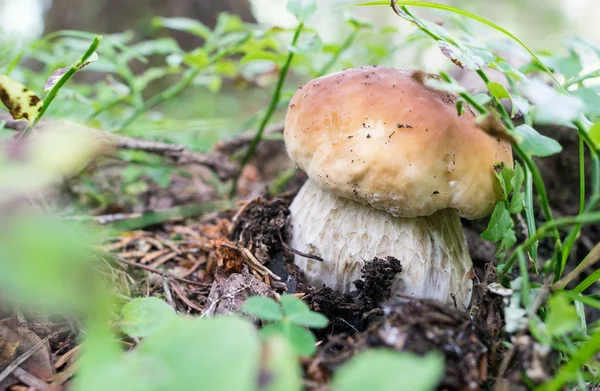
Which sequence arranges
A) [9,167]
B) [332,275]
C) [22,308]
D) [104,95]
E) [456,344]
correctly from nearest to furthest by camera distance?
1. [9,167]
2. [456,344]
3. [22,308]
4. [332,275]
5. [104,95]

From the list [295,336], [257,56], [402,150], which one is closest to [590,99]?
[402,150]

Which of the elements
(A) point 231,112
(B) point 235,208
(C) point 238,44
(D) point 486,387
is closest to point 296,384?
(D) point 486,387

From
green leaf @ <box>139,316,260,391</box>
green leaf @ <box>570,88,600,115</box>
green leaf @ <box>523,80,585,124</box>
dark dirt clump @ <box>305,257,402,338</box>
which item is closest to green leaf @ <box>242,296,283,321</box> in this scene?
green leaf @ <box>139,316,260,391</box>

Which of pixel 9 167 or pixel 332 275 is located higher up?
pixel 9 167

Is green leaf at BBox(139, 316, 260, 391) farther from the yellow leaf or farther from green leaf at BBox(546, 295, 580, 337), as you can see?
the yellow leaf

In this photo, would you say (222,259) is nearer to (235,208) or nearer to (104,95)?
(235,208)

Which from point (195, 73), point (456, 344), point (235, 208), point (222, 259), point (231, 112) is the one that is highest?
point (195, 73)

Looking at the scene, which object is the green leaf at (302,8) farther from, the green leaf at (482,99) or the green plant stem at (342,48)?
the green leaf at (482,99)

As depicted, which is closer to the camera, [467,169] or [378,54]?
[467,169]

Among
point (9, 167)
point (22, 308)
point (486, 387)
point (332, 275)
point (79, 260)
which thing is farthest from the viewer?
point (332, 275)
